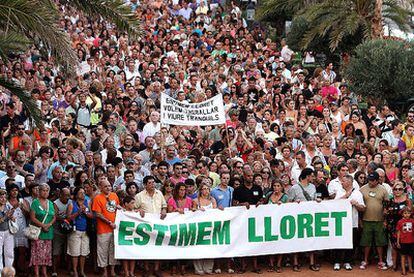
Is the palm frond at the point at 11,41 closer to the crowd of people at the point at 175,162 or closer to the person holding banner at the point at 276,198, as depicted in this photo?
the crowd of people at the point at 175,162

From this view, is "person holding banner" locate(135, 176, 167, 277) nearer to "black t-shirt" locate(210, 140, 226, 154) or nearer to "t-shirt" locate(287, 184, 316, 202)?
"t-shirt" locate(287, 184, 316, 202)

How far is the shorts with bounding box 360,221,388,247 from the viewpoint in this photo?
15773 millimetres

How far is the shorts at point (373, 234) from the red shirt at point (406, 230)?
501mm

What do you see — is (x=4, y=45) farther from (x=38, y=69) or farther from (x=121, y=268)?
(x=38, y=69)

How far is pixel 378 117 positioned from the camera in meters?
21.0

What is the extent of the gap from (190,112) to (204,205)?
2.48 metres

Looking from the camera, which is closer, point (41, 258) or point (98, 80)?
point (41, 258)

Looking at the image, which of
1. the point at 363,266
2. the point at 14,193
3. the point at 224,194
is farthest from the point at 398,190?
the point at 14,193

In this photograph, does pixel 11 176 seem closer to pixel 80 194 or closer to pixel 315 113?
pixel 80 194

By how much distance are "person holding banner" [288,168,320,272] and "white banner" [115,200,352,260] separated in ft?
0.42

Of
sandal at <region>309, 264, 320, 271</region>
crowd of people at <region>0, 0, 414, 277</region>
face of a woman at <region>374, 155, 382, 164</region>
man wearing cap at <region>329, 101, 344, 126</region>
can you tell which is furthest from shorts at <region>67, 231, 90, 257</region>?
man wearing cap at <region>329, 101, 344, 126</region>

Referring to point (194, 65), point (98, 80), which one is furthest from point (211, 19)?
point (98, 80)

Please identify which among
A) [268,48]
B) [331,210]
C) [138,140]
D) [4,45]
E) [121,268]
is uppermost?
[268,48]

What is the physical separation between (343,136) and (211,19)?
46.5ft
